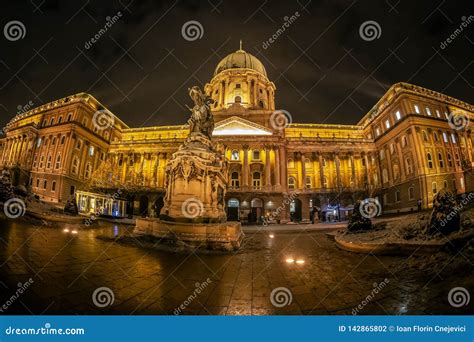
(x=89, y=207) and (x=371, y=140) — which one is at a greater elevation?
(x=371, y=140)

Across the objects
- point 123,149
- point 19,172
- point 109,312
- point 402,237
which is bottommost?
point 109,312

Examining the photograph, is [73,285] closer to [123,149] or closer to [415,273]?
[415,273]

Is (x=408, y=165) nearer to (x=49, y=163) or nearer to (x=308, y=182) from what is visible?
(x=308, y=182)

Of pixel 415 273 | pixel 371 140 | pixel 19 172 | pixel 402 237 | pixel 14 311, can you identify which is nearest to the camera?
pixel 14 311

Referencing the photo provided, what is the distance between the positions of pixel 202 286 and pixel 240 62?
65080mm

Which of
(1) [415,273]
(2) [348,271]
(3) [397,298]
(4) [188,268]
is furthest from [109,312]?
(1) [415,273]

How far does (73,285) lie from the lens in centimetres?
353

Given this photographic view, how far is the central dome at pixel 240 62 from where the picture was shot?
60.4 metres

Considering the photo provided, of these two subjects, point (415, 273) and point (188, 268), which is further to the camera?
point (188, 268)

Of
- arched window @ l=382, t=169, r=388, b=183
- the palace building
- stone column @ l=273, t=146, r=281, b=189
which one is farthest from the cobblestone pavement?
arched window @ l=382, t=169, r=388, b=183

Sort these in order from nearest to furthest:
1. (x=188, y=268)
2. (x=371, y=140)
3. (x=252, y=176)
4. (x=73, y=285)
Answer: (x=73, y=285) < (x=188, y=268) < (x=252, y=176) < (x=371, y=140)

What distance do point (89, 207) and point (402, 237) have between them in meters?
30.2

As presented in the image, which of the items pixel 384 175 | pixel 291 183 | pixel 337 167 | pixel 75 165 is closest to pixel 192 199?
pixel 291 183

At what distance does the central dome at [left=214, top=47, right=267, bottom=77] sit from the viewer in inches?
2377
